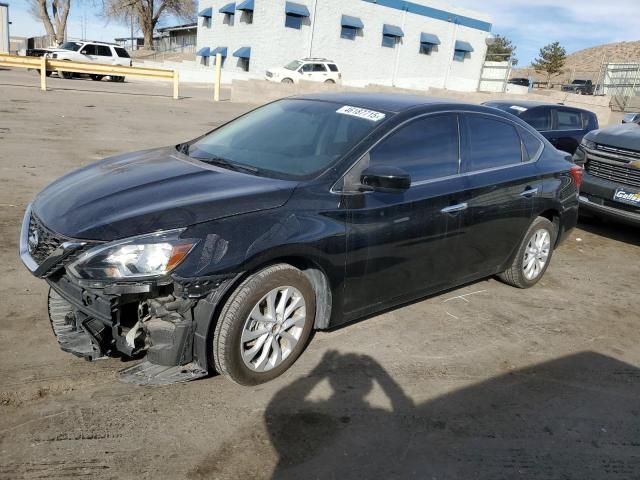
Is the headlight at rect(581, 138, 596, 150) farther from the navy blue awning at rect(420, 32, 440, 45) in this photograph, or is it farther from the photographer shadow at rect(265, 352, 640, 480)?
the navy blue awning at rect(420, 32, 440, 45)

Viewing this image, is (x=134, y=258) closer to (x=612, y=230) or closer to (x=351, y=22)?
(x=612, y=230)

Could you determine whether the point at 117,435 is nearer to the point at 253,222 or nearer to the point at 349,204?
the point at 253,222

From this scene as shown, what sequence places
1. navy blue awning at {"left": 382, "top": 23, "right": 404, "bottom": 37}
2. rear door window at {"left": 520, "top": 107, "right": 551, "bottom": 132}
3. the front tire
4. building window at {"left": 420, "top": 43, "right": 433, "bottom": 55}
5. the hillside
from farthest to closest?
the hillside < building window at {"left": 420, "top": 43, "right": 433, "bottom": 55} < navy blue awning at {"left": 382, "top": 23, "right": 404, "bottom": 37} < rear door window at {"left": 520, "top": 107, "right": 551, "bottom": 132} < the front tire

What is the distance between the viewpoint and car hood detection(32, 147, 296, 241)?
290cm

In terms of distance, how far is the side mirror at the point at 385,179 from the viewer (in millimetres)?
3383

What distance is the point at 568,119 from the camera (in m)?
10.9

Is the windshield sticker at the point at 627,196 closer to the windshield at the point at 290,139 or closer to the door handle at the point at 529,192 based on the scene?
the door handle at the point at 529,192

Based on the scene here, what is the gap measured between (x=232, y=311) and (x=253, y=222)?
0.50 metres

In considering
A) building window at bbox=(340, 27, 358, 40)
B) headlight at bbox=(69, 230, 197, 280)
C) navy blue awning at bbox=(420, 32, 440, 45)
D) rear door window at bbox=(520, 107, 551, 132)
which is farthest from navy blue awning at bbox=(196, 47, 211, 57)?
headlight at bbox=(69, 230, 197, 280)

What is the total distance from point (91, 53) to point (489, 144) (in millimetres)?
31117

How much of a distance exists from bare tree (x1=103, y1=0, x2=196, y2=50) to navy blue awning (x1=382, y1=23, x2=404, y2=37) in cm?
2603

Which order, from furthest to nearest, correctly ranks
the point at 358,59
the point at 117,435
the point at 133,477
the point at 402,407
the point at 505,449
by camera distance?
the point at 358,59, the point at 402,407, the point at 505,449, the point at 117,435, the point at 133,477

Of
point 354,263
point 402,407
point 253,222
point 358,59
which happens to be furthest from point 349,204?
point 358,59

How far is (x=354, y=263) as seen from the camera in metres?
3.54
